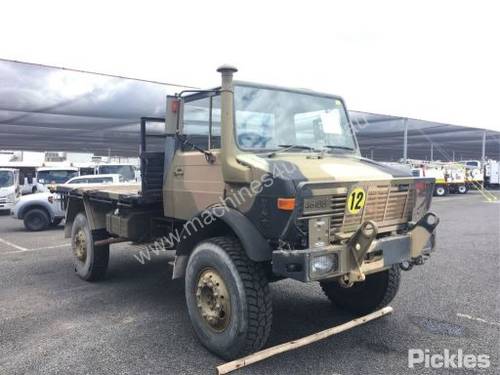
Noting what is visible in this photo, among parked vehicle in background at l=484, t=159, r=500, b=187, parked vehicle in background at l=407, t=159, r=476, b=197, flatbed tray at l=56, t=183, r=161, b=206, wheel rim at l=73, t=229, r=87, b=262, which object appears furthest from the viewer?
parked vehicle in background at l=484, t=159, r=500, b=187

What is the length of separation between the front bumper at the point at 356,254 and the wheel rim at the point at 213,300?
573 mm

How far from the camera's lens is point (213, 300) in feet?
12.9

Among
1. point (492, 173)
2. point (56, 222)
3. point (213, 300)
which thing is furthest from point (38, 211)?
point (492, 173)

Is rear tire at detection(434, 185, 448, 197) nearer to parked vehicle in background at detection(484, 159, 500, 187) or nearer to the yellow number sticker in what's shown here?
parked vehicle in background at detection(484, 159, 500, 187)

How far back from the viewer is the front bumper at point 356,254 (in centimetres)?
342

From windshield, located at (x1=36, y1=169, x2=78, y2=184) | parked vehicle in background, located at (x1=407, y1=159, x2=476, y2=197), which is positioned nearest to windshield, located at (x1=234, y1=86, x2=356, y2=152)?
windshield, located at (x1=36, y1=169, x2=78, y2=184)

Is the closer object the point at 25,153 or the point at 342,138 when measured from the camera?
the point at 342,138

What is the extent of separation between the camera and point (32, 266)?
7398 millimetres

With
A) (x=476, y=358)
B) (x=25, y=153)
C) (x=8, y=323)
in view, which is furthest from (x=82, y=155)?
(x=476, y=358)

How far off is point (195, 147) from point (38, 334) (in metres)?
2.40

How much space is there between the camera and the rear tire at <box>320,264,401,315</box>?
476 cm

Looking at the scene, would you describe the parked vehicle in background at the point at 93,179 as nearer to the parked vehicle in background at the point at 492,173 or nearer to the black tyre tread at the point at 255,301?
the black tyre tread at the point at 255,301

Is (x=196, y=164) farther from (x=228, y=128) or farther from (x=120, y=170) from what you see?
(x=120, y=170)

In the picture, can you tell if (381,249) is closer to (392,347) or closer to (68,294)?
(392,347)
